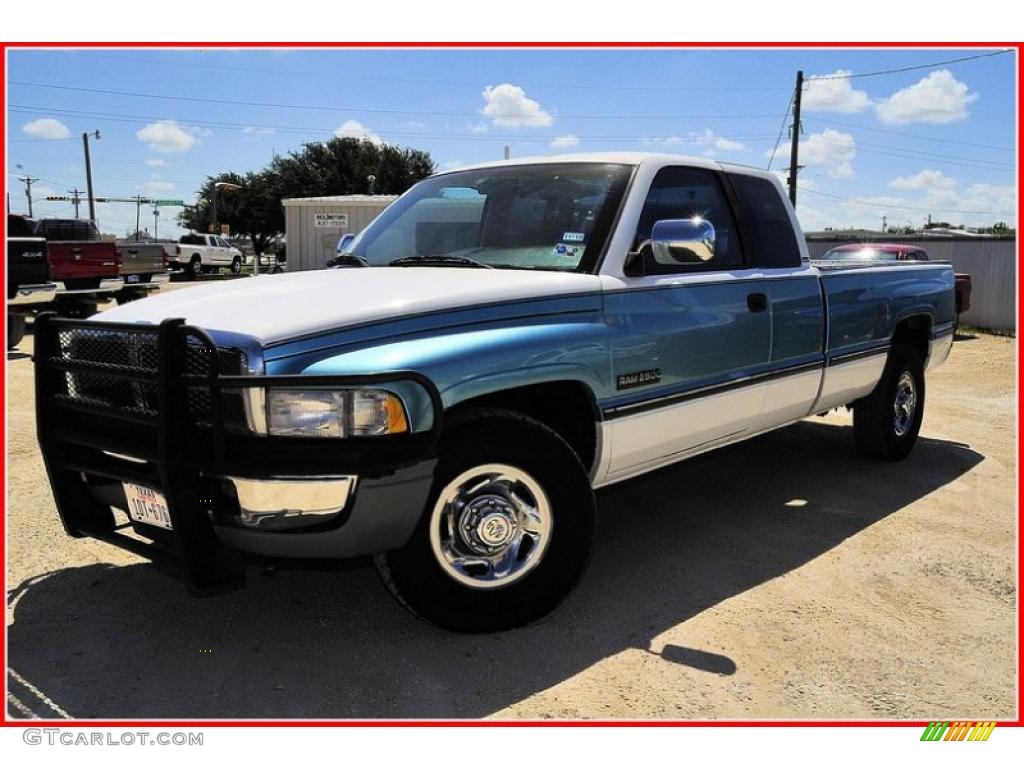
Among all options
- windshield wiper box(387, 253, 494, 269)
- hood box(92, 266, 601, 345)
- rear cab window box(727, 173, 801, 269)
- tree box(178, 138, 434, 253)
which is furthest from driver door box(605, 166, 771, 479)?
tree box(178, 138, 434, 253)

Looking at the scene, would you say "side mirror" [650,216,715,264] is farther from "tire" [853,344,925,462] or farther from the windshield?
"tire" [853,344,925,462]

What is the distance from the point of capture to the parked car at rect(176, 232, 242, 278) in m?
36.6

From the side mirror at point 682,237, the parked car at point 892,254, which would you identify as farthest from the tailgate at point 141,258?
the side mirror at point 682,237

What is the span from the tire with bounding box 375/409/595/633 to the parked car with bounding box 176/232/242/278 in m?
35.2

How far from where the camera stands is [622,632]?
11.6ft

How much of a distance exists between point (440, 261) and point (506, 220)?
1.35ft

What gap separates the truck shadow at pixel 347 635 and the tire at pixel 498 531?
5.3 inches

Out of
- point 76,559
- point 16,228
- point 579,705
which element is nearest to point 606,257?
point 579,705

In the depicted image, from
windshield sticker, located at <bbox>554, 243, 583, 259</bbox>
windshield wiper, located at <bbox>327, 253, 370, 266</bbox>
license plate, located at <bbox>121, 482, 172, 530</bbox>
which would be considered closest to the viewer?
license plate, located at <bbox>121, 482, 172, 530</bbox>

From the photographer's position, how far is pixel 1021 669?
10.9ft

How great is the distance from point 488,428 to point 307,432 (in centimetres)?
69

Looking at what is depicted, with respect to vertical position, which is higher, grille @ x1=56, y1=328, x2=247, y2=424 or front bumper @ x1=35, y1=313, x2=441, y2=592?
grille @ x1=56, y1=328, x2=247, y2=424

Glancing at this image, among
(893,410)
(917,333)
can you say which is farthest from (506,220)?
(917,333)
